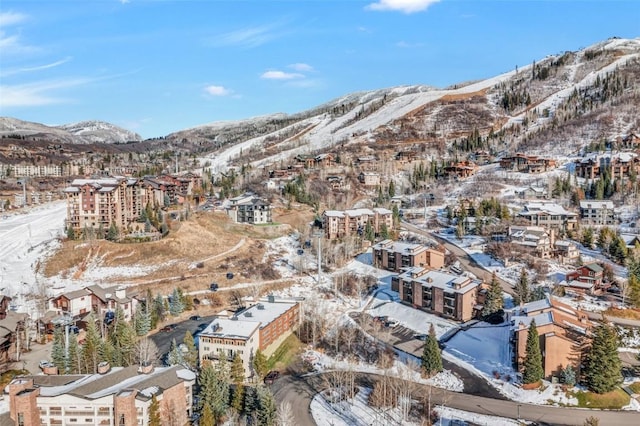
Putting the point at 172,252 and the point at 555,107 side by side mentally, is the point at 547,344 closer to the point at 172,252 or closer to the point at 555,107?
the point at 172,252

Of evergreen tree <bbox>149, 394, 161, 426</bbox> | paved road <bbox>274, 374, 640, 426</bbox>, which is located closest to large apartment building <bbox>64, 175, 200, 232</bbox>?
paved road <bbox>274, 374, 640, 426</bbox>

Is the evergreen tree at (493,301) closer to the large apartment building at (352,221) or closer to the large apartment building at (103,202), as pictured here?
the large apartment building at (352,221)

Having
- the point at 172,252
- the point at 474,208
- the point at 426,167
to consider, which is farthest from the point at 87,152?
the point at 474,208

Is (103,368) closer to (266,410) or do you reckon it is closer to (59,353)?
(59,353)

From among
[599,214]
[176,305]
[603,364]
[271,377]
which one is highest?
[599,214]

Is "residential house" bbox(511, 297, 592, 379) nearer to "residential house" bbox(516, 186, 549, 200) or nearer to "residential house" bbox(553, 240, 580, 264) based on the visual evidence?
"residential house" bbox(553, 240, 580, 264)

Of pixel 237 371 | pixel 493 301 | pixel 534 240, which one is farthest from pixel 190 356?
pixel 534 240

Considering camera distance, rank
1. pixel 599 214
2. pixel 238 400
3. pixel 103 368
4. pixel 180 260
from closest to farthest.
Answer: pixel 238 400 → pixel 103 368 → pixel 180 260 → pixel 599 214
